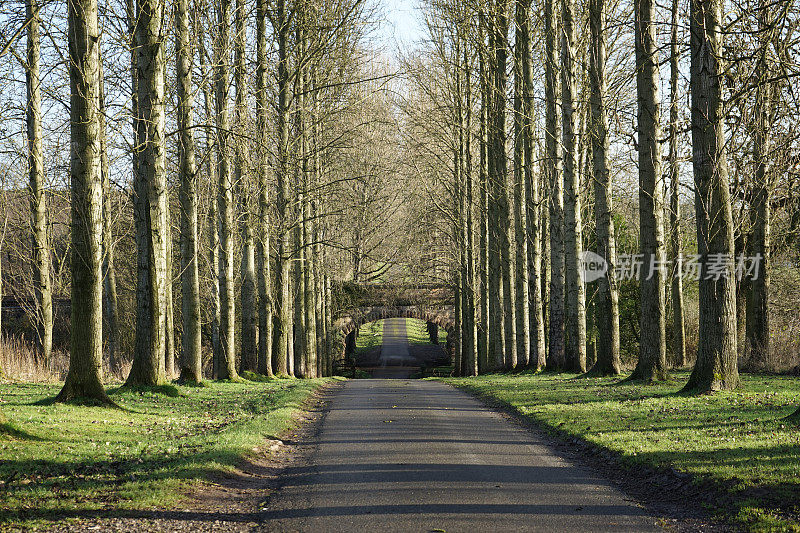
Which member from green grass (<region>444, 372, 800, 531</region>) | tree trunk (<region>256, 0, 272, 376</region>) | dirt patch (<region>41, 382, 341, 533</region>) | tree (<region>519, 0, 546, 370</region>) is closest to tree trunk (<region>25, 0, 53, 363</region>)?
tree trunk (<region>256, 0, 272, 376</region>)

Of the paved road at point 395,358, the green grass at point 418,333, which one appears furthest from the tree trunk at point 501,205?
the green grass at point 418,333

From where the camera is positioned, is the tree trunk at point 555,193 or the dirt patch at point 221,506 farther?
the tree trunk at point 555,193

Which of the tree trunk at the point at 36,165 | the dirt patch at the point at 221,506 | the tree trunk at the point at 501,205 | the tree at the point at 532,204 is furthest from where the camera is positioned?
the tree trunk at the point at 501,205

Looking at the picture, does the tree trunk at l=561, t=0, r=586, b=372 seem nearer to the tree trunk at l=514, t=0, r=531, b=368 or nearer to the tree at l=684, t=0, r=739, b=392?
the tree trunk at l=514, t=0, r=531, b=368

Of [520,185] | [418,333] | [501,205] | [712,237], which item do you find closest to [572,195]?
[520,185]

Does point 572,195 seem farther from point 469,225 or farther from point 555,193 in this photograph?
point 469,225

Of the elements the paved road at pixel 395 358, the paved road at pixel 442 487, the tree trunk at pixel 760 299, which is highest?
the tree trunk at pixel 760 299

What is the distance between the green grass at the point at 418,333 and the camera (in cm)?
7756

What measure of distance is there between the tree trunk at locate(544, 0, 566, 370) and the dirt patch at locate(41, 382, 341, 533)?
40.6 ft

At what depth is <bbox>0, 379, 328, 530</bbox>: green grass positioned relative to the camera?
21.4ft

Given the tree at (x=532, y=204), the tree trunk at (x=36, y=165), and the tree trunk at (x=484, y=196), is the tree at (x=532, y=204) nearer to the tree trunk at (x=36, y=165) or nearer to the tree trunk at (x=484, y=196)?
the tree trunk at (x=484, y=196)

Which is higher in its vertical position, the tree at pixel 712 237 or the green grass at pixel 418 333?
the tree at pixel 712 237

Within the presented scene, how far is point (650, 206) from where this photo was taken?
51.1ft

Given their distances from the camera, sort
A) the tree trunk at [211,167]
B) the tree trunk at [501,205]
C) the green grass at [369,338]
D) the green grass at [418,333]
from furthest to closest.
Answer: the green grass at [418,333], the green grass at [369,338], the tree trunk at [501,205], the tree trunk at [211,167]
